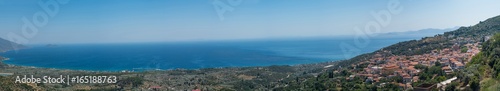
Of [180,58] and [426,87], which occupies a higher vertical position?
[426,87]

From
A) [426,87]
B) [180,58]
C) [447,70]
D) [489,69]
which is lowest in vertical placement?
[180,58]

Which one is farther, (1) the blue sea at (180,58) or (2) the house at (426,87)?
(1) the blue sea at (180,58)

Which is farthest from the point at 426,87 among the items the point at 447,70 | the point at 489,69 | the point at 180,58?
the point at 180,58

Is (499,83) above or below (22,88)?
above

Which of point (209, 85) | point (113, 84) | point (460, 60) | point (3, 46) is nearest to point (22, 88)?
point (113, 84)

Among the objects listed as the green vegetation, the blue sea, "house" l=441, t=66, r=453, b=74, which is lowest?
the blue sea

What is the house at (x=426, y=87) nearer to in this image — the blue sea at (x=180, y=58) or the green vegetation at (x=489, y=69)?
the green vegetation at (x=489, y=69)

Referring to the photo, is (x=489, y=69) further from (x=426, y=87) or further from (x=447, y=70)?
(x=447, y=70)

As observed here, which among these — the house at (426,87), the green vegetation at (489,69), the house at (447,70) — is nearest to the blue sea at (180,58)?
the house at (447,70)

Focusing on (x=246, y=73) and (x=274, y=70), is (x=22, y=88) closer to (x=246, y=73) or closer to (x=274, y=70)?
(x=246, y=73)

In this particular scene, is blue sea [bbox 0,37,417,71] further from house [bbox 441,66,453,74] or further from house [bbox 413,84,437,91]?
house [bbox 413,84,437,91]

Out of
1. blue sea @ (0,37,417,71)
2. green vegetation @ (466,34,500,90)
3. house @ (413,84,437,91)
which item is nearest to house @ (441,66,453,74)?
green vegetation @ (466,34,500,90)
